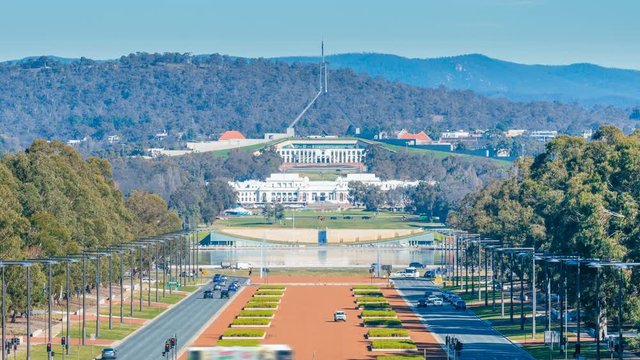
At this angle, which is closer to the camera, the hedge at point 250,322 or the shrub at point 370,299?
the hedge at point 250,322

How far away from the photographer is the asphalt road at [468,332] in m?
97.8

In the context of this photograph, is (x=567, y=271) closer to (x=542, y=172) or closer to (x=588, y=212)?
(x=588, y=212)

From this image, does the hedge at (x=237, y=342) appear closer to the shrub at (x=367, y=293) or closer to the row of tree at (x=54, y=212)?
the row of tree at (x=54, y=212)

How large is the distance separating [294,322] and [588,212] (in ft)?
75.7

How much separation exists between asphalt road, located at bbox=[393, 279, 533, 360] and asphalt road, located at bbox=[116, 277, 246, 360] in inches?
614

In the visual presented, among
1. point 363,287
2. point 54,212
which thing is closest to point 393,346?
point 54,212

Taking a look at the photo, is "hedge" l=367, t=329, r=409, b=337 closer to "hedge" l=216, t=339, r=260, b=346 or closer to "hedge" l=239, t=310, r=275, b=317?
"hedge" l=216, t=339, r=260, b=346

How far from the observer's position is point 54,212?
131m

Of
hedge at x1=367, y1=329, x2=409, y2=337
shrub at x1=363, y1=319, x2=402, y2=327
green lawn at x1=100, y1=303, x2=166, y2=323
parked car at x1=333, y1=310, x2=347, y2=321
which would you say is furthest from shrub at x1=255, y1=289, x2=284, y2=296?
hedge at x1=367, y1=329, x2=409, y2=337

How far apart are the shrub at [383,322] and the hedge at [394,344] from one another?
13.4m

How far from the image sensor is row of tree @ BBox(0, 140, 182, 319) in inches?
4318

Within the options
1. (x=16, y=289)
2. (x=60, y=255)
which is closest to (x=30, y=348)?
(x=16, y=289)

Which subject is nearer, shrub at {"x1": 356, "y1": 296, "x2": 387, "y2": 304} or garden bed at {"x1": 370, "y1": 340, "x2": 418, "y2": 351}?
garden bed at {"x1": 370, "y1": 340, "x2": 418, "y2": 351}

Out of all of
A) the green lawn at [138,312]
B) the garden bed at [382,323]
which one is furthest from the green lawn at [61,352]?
the garden bed at [382,323]
